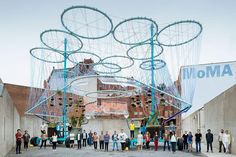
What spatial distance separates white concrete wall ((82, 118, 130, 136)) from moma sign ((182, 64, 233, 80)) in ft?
43.4

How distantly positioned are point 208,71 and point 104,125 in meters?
18.0

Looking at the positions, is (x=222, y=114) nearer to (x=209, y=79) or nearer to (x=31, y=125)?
(x=31, y=125)

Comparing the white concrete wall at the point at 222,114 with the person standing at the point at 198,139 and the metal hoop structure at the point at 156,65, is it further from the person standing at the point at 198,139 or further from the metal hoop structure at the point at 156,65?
the metal hoop structure at the point at 156,65

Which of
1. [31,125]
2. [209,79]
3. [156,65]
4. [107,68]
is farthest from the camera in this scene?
[209,79]

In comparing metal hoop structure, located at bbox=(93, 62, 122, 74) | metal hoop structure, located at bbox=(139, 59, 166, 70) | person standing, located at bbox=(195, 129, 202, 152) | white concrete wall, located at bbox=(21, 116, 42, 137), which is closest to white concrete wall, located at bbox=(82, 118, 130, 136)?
white concrete wall, located at bbox=(21, 116, 42, 137)

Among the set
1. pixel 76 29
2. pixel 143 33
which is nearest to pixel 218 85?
pixel 143 33

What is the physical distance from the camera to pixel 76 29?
25.0 meters

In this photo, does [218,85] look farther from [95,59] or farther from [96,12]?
[96,12]

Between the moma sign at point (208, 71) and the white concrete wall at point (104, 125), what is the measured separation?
13.2 metres

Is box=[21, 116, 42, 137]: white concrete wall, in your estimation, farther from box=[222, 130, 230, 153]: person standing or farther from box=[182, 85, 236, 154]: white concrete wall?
box=[222, 130, 230, 153]: person standing

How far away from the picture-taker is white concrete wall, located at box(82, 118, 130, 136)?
4836 centimetres

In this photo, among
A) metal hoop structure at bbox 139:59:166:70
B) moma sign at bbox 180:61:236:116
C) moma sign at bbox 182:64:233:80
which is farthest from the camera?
moma sign at bbox 182:64:233:80

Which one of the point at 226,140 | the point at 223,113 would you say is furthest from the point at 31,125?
the point at 226,140

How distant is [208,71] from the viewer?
4766 cm
